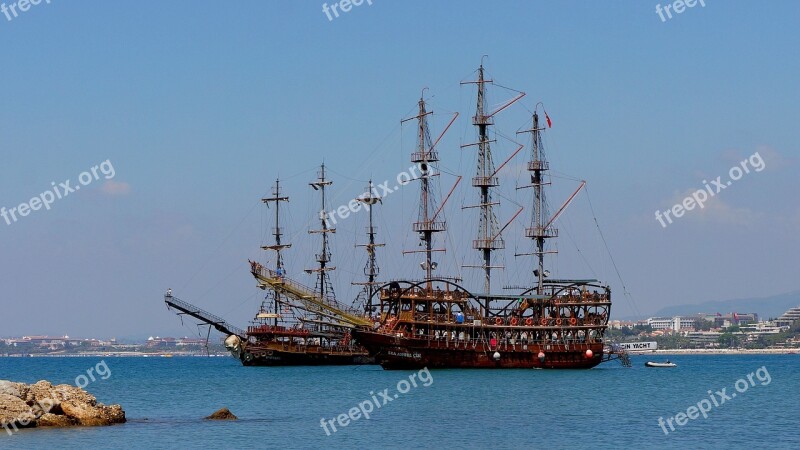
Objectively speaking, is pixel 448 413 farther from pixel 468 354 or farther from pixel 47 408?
pixel 468 354

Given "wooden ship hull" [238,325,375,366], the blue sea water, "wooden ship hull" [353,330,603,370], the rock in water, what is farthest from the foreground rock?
"wooden ship hull" [238,325,375,366]

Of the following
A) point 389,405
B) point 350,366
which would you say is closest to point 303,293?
point 350,366

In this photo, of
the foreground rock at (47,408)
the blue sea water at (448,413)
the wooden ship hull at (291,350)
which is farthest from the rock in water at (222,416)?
the wooden ship hull at (291,350)

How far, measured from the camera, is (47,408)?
162 feet

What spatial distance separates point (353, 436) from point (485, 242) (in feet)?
172

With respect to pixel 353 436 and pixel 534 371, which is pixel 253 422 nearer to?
pixel 353 436

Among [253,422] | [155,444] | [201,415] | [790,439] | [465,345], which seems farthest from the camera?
[465,345]

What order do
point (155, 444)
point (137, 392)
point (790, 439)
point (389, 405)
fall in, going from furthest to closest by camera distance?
point (137, 392), point (389, 405), point (790, 439), point (155, 444)

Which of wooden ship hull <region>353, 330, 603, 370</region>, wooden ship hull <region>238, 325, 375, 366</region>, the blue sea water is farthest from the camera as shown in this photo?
wooden ship hull <region>238, 325, 375, 366</region>

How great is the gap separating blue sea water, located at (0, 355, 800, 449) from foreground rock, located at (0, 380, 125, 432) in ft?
3.19

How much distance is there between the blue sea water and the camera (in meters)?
47.0

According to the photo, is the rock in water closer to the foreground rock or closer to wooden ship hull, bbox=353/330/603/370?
the foreground rock

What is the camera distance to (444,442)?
4697 cm

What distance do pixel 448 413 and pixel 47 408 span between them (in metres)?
18.6
